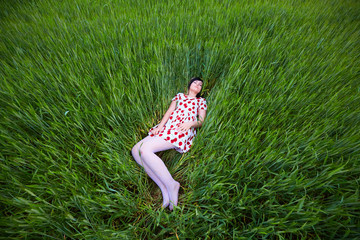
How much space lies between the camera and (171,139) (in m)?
0.92

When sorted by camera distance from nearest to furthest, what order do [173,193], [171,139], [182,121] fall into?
[173,193] → [171,139] → [182,121]

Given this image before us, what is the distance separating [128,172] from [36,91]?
853 mm

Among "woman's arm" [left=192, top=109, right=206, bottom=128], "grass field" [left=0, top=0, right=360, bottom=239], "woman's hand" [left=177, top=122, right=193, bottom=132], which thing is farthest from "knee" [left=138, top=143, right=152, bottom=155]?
"woman's arm" [left=192, top=109, right=206, bottom=128]

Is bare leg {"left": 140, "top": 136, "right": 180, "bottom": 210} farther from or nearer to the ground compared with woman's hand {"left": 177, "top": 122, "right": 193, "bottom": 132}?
nearer to the ground

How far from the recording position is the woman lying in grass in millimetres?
804

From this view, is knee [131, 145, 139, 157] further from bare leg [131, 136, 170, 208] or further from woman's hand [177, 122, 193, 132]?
woman's hand [177, 122, 193, 132]

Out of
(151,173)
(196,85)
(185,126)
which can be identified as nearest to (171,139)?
(185,126)

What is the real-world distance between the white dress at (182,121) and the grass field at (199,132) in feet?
0.25

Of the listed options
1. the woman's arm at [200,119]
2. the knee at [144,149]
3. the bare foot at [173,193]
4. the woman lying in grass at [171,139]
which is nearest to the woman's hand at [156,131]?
the woman lying in grass at [171,139]

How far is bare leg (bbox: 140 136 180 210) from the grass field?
7cm

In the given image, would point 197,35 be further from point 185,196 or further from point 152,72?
point 185,196

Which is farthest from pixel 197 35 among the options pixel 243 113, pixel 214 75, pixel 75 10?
pixel 75 10

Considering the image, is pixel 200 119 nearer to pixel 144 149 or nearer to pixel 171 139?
pixel 171 139

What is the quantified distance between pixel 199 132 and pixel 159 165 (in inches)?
13.6
